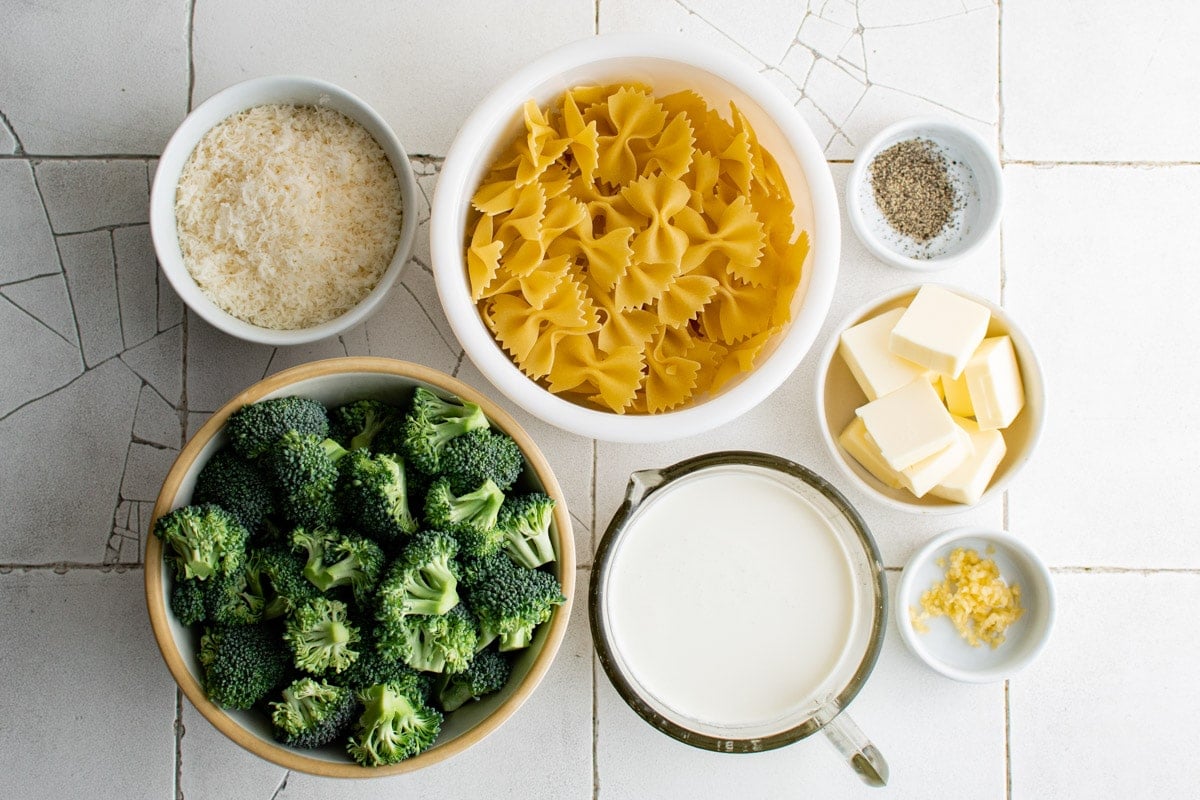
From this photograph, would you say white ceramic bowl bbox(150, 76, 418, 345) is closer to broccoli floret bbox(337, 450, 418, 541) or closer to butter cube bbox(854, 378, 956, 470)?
broccoli floret bbox(337, 450, 418, 541)

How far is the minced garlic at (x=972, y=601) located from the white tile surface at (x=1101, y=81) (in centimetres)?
63

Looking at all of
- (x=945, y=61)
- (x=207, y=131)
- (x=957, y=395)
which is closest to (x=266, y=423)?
(x=207, y=131)

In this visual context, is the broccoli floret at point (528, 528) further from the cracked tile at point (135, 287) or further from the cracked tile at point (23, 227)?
the cracked tile at point (23, 227)

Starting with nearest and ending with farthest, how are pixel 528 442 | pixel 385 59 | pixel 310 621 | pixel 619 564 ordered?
pixel 310 621, pixel 528 442, pixel 619 564, pixel 385 59

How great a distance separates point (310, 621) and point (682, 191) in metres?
0.67

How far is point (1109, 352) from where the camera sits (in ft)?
4.63

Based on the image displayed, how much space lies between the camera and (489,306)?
3.82 feet

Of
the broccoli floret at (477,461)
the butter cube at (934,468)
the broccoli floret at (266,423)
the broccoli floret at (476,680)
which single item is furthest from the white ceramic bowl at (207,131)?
the butter cube at (934,468)

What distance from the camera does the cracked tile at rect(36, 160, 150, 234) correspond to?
133 cm

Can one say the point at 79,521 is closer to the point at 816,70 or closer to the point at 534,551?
the point at 534,551

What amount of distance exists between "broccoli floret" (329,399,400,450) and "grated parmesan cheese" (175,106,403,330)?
13cm

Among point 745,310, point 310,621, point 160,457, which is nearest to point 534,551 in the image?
point 310,621

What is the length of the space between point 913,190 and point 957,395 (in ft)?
1.06

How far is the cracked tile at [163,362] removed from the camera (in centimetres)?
133
